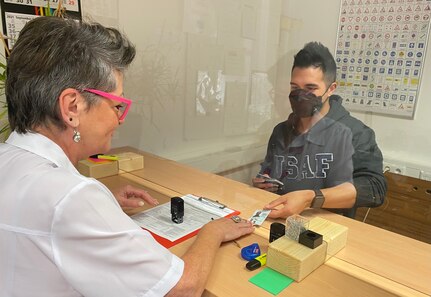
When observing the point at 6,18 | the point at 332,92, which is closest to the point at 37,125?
the point at 6,18

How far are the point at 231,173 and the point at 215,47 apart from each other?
32.2 inches

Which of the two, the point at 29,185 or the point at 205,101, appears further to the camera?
the point at 205,101

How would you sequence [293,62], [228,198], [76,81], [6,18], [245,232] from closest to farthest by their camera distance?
[76,81] < [245,232] < [228,198] < [6,18] < [293,62]

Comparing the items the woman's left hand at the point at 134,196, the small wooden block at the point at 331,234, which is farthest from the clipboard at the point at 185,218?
the small wooden block at the point at 331,234

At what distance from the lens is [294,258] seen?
0.85 meters

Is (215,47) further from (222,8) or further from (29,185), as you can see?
(29,185)

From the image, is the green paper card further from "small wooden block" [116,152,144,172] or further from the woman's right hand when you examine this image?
"small wooden block" [116,152,144,172]

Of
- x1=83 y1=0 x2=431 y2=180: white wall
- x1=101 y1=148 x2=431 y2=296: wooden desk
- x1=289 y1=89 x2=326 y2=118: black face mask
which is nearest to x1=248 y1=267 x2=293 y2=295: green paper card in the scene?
x1=101 y1=148 x2=431 y2=296: wooden desk

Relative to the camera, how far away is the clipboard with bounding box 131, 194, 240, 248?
1.07m

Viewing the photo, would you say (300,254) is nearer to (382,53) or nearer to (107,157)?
(382,53)

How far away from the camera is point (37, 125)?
83cm

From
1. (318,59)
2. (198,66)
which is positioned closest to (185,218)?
(318,59)

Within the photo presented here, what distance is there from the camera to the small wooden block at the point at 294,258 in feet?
2.80

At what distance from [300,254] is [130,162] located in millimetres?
1045
